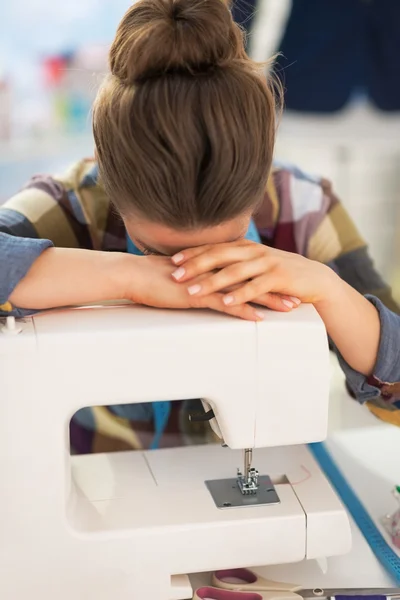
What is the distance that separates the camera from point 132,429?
1451mm

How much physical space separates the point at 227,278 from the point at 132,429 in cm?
59

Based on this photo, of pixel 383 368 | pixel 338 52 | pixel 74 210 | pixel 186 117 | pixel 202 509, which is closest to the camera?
pixel 186 117

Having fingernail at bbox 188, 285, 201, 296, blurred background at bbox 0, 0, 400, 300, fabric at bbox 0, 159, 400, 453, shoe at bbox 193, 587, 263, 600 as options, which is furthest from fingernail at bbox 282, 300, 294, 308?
blurred background at bbox 0, 0, 400, 300

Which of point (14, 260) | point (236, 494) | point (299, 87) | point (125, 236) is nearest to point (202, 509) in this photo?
point (236, 494)

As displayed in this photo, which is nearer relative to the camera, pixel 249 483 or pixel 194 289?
pixel 194 289

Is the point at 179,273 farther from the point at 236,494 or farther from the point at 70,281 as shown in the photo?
the point at 236,494

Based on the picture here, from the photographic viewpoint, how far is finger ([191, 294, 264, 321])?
917 mm

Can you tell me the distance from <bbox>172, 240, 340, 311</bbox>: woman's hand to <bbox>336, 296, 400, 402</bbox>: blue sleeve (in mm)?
166

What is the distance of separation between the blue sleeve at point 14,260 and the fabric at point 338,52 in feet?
6.54

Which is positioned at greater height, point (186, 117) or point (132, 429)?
point (186, 117)

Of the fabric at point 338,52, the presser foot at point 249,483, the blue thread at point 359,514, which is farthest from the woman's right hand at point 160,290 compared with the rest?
the fabric at point 338,52

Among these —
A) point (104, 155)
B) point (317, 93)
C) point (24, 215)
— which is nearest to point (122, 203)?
point (104, 155)

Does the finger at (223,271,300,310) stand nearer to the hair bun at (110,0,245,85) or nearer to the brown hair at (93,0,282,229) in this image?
the brown hair at (93,0,282,229)

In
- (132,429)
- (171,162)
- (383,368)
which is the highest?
(171,162)
